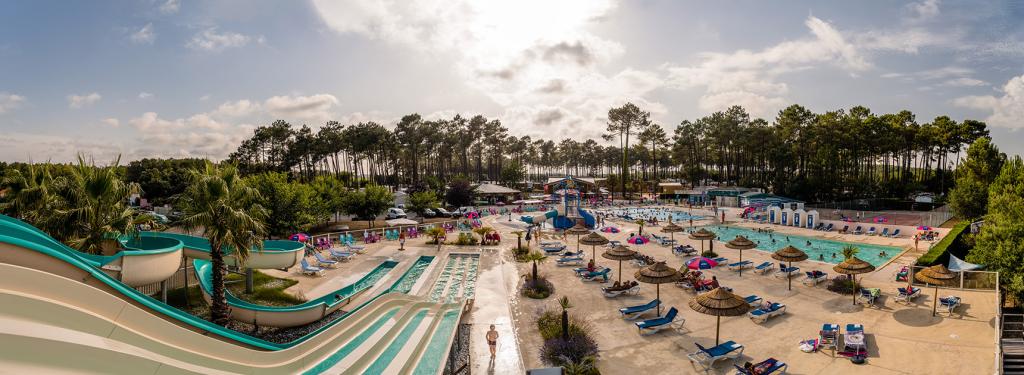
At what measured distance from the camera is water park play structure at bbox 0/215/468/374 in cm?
447

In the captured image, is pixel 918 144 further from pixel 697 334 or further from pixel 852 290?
pixel 697 334

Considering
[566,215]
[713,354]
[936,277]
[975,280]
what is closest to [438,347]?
[713,354]

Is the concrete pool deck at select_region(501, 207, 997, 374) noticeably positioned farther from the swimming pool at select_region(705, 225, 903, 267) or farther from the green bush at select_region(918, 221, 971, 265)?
the swimming pool at select_region(705, 225, 903, 267)

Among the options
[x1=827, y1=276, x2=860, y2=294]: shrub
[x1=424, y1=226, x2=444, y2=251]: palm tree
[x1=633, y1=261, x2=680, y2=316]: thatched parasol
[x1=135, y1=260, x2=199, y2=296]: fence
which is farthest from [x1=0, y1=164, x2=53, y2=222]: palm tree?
[x1=827, y1=276, x2=860, y2=294]: shrub

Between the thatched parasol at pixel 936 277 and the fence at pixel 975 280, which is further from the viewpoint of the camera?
the fence at pixel 975 280

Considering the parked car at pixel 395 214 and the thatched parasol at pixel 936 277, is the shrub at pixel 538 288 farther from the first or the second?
the parked car at pixel 395 214

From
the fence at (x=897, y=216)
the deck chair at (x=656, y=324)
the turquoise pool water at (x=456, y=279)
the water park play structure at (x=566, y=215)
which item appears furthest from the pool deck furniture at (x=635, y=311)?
the fence at (x=897, y=216)

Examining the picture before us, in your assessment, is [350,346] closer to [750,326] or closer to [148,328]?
[148,328]

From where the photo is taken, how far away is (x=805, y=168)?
2557 inches

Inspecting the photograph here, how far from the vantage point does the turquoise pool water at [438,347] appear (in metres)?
10.1

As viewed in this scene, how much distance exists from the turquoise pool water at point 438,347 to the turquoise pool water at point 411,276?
6531 millimetres

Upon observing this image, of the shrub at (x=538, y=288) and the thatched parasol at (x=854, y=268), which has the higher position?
the thatched parasol at (x=854, y=268)

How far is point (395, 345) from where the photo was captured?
36.1 feet

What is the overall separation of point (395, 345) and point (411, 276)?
12378 mm
